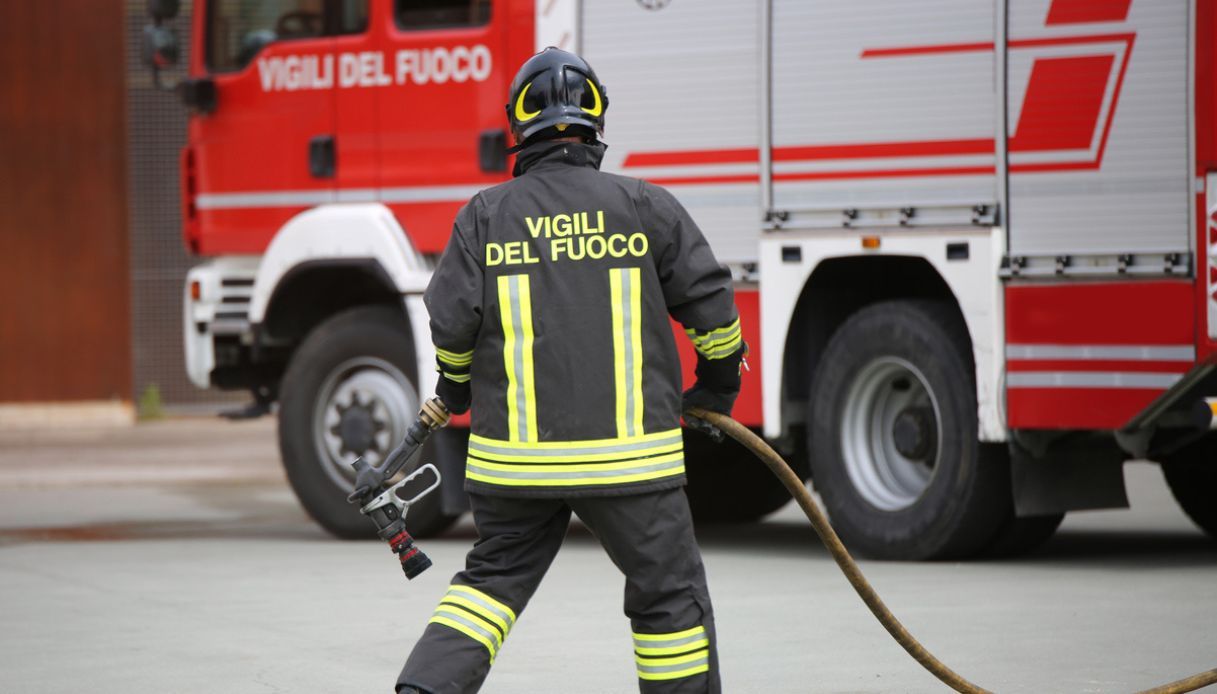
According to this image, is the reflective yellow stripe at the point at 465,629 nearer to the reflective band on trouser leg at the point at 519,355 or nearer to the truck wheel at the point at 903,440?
the reflective band on trouser leg at the point at 519,355

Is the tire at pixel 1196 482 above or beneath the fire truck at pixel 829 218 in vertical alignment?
beneath

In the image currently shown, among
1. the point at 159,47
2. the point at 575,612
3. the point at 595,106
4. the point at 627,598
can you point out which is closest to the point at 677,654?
the point at 627,598

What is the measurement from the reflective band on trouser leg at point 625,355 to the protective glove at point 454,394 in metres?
0.46

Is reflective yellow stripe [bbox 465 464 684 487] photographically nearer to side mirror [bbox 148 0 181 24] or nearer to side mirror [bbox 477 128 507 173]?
side mirror [bbox 477 128 507 173]

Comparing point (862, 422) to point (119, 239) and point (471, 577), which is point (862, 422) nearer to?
point (471, 577)

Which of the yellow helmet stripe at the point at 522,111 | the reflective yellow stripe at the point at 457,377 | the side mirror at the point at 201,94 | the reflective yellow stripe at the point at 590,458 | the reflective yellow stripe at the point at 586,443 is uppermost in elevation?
the side mirror at the point at 201,94

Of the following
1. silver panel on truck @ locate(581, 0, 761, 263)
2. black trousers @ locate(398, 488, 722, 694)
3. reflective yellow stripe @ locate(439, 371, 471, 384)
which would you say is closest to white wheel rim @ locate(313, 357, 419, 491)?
silver panel on truck @ locate(581, 0, 761, 263)

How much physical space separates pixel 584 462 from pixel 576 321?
0.33 meters

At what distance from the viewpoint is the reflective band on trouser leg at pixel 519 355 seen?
5.06 m

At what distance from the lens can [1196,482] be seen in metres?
9.95

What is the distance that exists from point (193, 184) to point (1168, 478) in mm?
5108

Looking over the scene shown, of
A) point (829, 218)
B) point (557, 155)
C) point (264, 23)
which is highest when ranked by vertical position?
point (264, 23)

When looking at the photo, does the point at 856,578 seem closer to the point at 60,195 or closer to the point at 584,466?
the point at 584,466

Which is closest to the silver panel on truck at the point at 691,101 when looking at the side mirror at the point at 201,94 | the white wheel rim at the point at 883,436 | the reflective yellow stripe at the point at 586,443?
the white wheel rim at the point at 883,436
